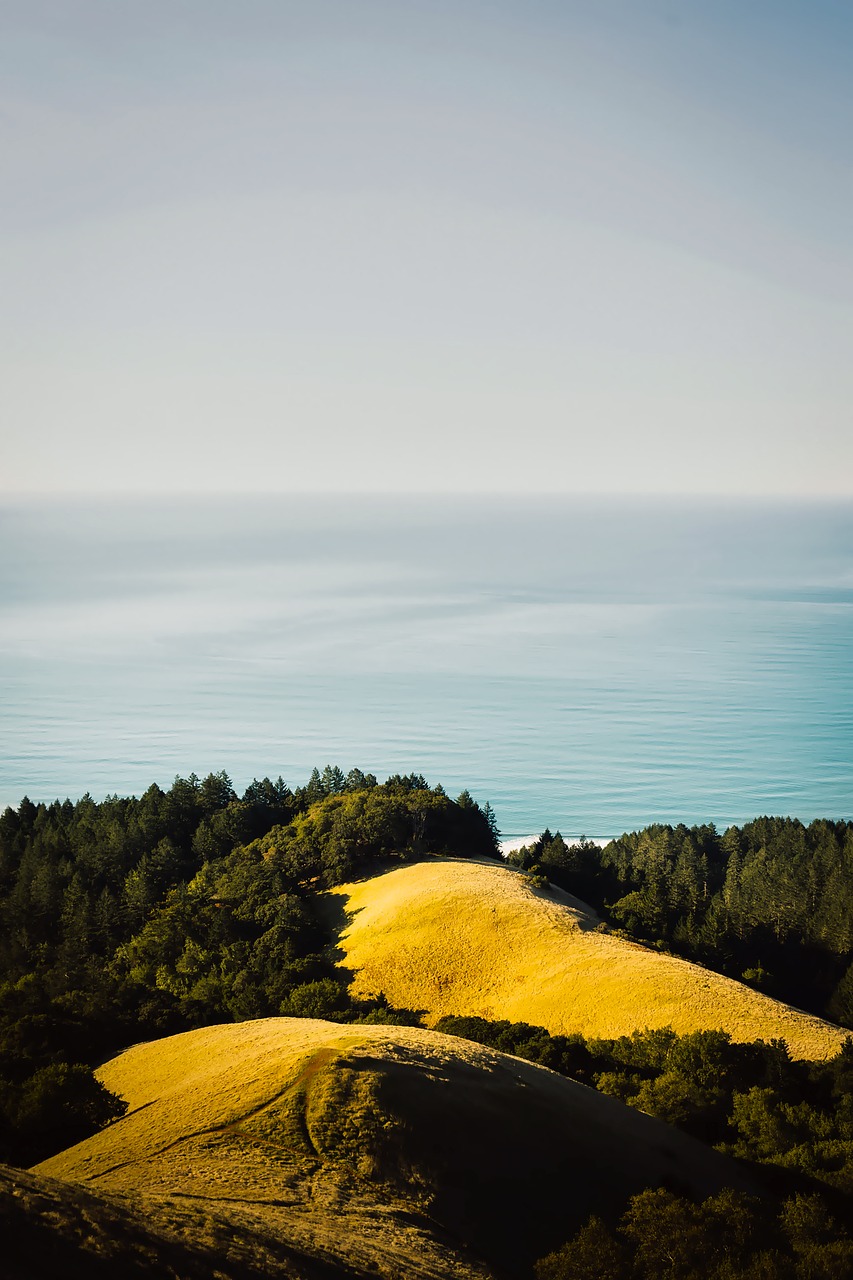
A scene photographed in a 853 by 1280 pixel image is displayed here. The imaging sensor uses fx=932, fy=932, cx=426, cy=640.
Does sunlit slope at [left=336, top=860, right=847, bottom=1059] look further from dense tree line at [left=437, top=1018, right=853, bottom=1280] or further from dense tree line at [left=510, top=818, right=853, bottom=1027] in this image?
dense tree line at [left=510, top=818, right=853, bottom=1027]

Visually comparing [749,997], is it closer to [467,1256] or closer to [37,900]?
[467,1256]

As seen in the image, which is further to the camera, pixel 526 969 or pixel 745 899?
pixel 745 899

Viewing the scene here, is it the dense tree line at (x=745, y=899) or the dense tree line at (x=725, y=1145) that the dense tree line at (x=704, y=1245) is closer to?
the dense tree line at (x=725, y=1145)

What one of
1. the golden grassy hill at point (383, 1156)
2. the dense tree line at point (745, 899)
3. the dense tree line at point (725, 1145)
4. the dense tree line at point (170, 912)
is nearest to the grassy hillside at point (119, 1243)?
the golden grassy hill at point (383, 1156)

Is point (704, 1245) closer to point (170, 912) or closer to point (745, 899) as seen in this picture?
point (170, 912)

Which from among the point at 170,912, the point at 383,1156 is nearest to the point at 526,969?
the point at 170,912

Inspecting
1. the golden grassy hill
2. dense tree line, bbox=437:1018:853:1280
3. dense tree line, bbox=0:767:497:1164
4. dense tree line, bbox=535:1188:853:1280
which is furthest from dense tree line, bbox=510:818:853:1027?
dense tree line, bbox=535:1188:853:1280
